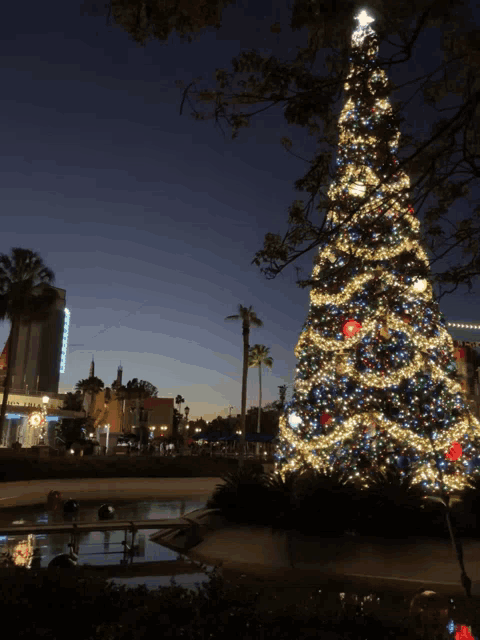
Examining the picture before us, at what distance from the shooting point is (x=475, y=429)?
1307 cm

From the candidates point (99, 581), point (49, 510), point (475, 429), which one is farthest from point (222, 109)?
point (49, 510)

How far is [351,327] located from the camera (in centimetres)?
1368

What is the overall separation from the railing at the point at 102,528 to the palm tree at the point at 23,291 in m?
27.2

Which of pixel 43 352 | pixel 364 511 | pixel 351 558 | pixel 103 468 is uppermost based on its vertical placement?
pixel 43 352

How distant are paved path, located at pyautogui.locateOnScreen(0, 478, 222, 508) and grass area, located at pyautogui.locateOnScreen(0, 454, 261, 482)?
1337 mm

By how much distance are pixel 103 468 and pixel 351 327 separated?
2080cm

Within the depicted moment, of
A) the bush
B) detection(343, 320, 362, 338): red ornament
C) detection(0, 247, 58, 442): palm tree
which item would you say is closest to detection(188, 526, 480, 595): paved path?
the bush

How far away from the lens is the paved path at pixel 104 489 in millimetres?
21508

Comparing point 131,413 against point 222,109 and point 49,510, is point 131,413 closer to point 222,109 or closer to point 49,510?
Answer: point 49,510

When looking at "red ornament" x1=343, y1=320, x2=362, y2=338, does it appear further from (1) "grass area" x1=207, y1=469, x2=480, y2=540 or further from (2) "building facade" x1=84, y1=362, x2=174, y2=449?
(2) "building facade" x1=84, y1=362, x2=174, y2=449

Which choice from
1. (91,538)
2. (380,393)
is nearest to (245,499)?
(91,538)

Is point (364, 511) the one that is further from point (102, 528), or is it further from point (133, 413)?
point (133, 413)

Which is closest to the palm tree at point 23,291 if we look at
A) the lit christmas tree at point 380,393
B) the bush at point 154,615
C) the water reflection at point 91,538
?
the water reflection at point 91,538

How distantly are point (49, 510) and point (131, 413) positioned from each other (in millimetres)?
75350
